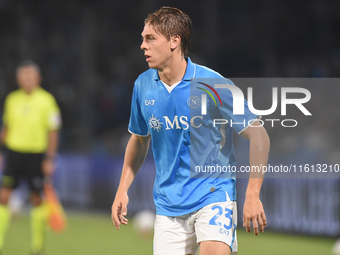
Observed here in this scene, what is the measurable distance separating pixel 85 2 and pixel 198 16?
3.11 metres

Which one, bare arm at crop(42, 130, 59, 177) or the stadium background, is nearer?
bare arm at crop(42, 130, 59, 177)

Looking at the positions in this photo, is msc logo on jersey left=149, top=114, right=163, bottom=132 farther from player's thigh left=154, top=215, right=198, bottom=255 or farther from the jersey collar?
player's thigh left=154, top=215, right=198, bottom=255

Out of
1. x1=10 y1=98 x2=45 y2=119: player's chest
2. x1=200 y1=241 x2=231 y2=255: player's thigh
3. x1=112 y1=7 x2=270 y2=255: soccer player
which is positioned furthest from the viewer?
x1=10 y1=98 x2=45 y2=119: player's chest

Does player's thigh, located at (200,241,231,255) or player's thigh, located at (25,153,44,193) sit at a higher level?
player's thigh, located at (25,153,44,193)

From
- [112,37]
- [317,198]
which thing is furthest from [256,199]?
[112,37]

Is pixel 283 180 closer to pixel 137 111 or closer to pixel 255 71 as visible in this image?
pixel 255 71

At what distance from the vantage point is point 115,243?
26.0 feet

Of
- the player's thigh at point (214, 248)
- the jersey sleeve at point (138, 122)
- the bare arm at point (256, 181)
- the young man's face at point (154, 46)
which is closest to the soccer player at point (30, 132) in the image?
the jersey sleeve at point (138, 122)

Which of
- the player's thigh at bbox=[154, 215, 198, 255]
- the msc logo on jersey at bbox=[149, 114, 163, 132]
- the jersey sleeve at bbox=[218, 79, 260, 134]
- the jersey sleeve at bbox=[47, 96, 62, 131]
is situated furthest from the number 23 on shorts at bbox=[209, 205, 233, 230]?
the jersey sleeve at bbox=[47, 96, 62, 131]

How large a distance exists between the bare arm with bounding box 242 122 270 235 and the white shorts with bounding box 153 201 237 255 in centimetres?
21

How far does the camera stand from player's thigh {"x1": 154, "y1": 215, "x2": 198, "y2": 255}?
3320mm

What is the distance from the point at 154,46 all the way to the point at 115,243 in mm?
5031

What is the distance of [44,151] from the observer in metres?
7.89

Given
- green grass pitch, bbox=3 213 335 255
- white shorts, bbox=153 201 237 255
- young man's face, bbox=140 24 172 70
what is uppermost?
young man's face, bbox=140 24 172 70
